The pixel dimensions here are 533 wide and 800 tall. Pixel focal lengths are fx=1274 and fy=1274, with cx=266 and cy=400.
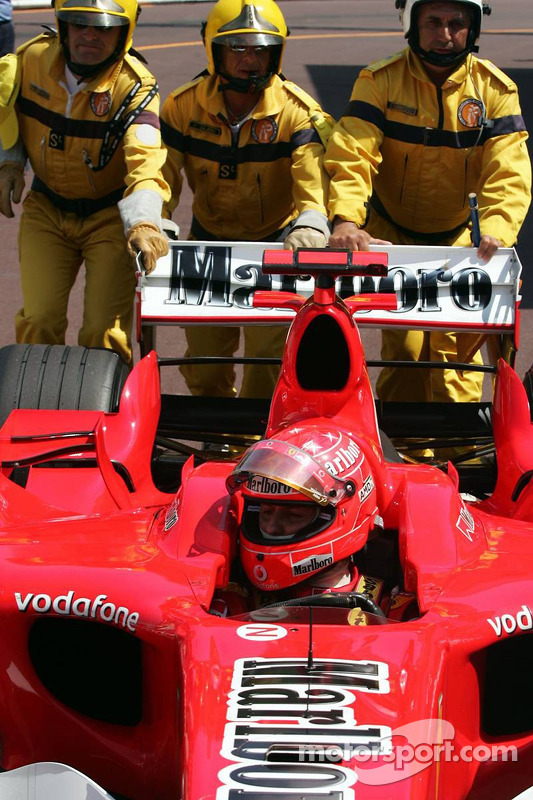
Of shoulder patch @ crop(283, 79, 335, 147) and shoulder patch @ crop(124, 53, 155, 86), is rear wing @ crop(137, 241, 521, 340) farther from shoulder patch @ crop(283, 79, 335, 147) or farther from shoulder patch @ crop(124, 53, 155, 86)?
shoulder patch @ crop(124, 53, 155, 86)

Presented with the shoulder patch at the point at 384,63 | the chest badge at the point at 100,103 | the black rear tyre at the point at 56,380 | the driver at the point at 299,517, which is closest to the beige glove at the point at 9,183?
the chest badge at the point at 100,103

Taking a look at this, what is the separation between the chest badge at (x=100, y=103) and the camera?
20.7 feet

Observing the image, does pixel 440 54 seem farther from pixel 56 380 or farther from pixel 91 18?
pixel 56 380

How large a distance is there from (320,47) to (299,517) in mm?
17007

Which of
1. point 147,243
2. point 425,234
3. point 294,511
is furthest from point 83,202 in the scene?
point 294,511

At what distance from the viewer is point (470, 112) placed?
627 cm

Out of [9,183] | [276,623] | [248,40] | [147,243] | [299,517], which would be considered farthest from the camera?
[9,183]

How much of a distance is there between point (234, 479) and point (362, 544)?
0.46 metres

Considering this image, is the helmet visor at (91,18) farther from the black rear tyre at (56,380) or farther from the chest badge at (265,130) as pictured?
the black rear tyre at (56,380)

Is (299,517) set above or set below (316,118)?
below

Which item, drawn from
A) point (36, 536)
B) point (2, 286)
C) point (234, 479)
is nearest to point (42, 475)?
point (36, 536)

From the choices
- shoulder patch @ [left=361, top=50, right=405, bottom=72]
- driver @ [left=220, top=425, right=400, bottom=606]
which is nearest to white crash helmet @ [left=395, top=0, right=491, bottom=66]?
shoulder patch @ [left=361, top=50, right=405, bottom=72]

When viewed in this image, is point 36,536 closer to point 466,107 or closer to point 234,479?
point 234,479

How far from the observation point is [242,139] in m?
6.34
